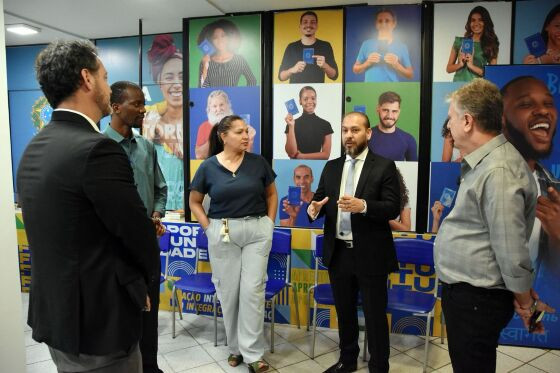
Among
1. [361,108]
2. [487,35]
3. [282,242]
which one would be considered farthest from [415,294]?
[487,35]

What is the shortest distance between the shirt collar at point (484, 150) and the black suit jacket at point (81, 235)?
1.34 metres

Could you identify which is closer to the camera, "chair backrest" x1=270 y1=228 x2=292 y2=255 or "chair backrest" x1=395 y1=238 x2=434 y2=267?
"chair backrest" x1=395 y1=238 x2=434 y2=267

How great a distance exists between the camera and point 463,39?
3.21 m

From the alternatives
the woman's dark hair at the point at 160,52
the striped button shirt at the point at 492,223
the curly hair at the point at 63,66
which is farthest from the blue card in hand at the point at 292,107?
the curly hair at the point at 63,66

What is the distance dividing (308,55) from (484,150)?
205 cm

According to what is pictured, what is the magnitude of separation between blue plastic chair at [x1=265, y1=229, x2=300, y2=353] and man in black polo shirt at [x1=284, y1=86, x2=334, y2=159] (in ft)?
2.27

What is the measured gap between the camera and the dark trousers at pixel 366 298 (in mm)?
2559

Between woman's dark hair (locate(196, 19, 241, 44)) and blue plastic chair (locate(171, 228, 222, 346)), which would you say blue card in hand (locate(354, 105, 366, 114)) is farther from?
blue plastic chair (locate(171, 228, 222, 346))

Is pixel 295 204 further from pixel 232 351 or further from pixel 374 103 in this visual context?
pixel 232 351

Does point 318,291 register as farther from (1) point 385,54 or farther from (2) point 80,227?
(2) point 80,227

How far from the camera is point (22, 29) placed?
12.6ft

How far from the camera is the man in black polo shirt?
349 centimetres

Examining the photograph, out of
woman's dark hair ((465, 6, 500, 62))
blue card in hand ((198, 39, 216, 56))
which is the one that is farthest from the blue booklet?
blue card in hand ((198, 39, 216, 56))

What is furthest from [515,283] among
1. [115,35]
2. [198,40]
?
[115,35]
